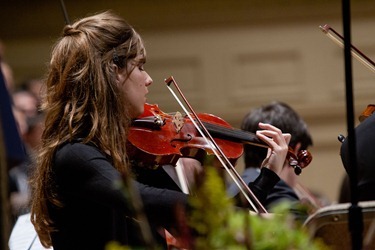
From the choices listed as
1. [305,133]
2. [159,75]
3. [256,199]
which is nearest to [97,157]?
[256,199]

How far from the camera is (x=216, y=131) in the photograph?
3375 millimetres

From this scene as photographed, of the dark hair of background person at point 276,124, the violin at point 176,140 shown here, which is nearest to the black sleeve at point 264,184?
the violin at point 176,140

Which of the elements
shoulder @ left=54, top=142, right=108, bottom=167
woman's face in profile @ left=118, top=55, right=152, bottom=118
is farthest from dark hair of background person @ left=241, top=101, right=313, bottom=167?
shoulder @ left=54, top=142, right=108, bottom=167

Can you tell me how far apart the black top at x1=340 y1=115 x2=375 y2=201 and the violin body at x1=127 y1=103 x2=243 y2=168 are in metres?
0.53

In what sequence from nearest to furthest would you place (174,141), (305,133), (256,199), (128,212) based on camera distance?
1. (128,212)
2. (256,199)
3. (174,141)
4. (305,133)

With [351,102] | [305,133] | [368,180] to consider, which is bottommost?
[305,133]

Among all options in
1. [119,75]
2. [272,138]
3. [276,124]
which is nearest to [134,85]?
[119,75]

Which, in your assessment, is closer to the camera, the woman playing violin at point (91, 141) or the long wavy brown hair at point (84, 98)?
the woman playing violin at point (91, 141)

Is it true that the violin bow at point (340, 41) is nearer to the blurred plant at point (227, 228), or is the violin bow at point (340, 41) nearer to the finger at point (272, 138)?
the finger at point (272, 138)

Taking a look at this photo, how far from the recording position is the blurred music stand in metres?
2.32

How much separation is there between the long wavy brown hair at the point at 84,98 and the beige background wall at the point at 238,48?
16.9 feet

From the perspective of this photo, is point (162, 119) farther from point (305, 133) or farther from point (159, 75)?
point (159, 75)

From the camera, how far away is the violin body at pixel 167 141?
3105mm

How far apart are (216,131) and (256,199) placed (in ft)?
1.51
